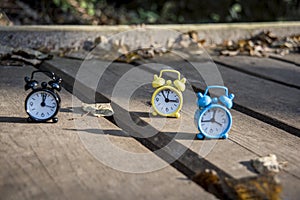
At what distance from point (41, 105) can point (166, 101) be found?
15.8 inches

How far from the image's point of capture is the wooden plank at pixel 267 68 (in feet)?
7.85

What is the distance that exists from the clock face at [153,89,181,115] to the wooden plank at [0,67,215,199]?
0.17 m

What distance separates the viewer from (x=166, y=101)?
1.61 metres

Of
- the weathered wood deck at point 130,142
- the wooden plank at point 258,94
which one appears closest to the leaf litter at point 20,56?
the weathered wood deck at point 130,142

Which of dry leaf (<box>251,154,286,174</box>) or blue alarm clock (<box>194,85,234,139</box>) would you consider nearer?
dry leaf (<box>251,154,286,174</box>)

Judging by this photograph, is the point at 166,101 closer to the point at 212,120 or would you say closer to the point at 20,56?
the point at 212,120

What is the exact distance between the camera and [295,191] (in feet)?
3.78

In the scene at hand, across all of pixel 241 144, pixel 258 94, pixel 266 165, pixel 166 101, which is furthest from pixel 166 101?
pixel 258 94

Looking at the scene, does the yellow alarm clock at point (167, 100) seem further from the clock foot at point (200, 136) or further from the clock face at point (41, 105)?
the clock face at point (41, 105)

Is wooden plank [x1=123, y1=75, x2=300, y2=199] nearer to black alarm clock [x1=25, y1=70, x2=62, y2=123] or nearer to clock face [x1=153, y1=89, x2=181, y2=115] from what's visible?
clock face [x1=153, y1=89, x2=181, y2=115]

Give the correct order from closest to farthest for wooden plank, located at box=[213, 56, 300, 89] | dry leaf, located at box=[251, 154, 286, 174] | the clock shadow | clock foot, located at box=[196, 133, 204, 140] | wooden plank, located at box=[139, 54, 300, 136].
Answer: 1. dry leaf, located at box=[251, 154, 286, 174]
2. clock foot, located at box=[196, 133, 204, 140]
3. the clock shadow
4. wooden plank, located at box=[139, 54, 300, 136]
5. wooden plank, located at box=[213, 56, 300, 89]

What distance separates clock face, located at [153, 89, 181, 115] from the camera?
161cm

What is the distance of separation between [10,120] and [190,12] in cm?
341

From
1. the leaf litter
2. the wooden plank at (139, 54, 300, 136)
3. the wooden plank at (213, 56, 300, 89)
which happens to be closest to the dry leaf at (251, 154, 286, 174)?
the wooden plank at (139, 54, 300, 136)
